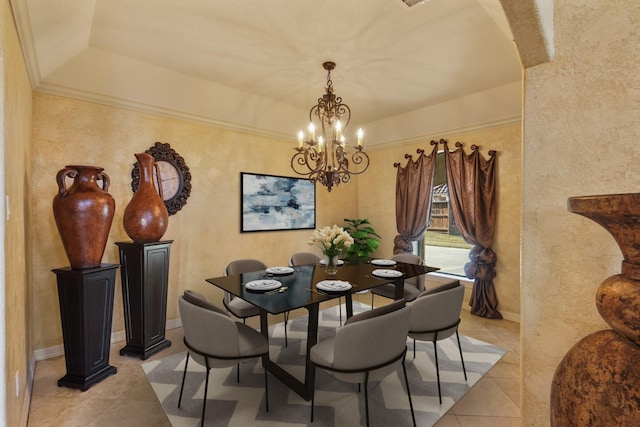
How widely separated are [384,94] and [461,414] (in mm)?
3613

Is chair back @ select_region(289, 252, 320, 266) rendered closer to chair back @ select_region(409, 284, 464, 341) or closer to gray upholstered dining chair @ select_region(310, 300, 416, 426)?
chair back @ select_region(409, 284, 464, 341)

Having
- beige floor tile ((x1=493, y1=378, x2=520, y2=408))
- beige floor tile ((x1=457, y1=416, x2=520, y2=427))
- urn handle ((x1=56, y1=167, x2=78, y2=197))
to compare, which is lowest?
beige floor tile ((x1=493, y1=378, x2=520, y2=408))

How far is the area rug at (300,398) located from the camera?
1.94 metres

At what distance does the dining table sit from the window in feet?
5.36

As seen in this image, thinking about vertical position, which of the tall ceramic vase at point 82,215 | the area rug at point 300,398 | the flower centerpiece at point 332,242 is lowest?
the area rug at point 300,398

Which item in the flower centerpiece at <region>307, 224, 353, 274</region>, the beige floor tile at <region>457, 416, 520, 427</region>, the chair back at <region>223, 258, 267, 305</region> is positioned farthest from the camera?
the chair back at <region>223, 258, 267, 305</region>

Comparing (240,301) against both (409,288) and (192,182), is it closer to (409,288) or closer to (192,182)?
(192,182)

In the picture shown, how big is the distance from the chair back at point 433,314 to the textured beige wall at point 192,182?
8.80 ft

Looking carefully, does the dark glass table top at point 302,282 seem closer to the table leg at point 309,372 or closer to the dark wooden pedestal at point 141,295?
the table leg at point 309,372

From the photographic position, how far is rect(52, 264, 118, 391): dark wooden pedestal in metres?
2.26

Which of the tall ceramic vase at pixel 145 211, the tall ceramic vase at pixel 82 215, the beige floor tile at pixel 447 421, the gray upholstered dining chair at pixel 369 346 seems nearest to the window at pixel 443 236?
the beige floor tile at pixel 447 421

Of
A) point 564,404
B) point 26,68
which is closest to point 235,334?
point 564,404

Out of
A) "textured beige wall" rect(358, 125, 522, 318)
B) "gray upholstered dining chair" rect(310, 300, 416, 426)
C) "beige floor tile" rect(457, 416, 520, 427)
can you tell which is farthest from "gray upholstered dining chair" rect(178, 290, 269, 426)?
"textured beige wall" rect(358, 125, 522, 318)

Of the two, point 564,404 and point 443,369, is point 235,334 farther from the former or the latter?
point 443,369
